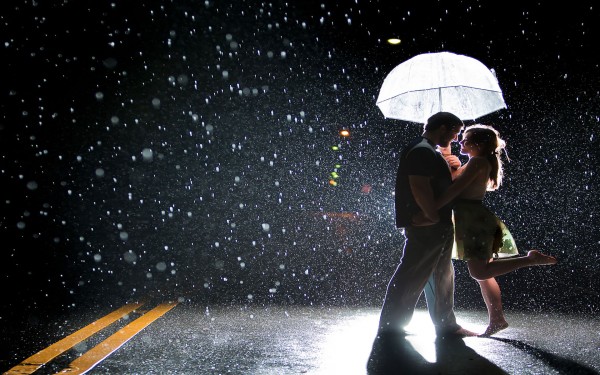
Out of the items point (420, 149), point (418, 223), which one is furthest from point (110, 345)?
point (420, 149)

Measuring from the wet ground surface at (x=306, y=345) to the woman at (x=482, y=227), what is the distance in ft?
1.53

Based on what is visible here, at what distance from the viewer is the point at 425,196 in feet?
12.9

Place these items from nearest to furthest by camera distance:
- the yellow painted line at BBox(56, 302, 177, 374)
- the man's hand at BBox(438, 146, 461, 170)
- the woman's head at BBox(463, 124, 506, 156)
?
1. the yellow painted line at BBox(56, 302, 177, 374)
2. the woman's head at BBox(463, 124, 506, 156)
3. the man's hand at BBox(438, 146, 461, 170)

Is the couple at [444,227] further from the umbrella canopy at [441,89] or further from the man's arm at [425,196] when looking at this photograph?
the umbrella canopy at [441,89]

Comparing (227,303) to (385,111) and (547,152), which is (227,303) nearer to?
(385,111)

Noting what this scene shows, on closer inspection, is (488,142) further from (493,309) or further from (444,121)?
(493,309)

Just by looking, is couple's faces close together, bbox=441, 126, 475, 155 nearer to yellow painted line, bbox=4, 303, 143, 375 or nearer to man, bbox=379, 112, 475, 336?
man, bbox=379, 112, 475, 336

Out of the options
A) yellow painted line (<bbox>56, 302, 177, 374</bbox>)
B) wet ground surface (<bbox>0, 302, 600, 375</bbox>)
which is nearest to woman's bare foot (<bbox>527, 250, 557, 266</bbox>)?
wet ground surface (<bbox>0, 302, 600, 375</bbox>)

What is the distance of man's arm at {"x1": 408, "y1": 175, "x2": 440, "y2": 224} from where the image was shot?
3.93m

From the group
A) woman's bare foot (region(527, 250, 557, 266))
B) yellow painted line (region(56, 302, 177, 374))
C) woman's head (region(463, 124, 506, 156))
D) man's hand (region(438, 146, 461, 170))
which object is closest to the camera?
yellow painted line (region(56, 302, 177, 374))

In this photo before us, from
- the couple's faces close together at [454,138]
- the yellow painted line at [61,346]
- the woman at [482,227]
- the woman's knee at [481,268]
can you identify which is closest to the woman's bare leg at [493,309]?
the woman at [482,227]

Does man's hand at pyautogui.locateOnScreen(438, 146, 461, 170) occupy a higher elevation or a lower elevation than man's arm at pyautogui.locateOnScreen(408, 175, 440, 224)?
higher

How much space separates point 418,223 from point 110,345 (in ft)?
7.18

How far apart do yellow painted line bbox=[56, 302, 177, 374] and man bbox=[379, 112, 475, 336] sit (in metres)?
1.79
